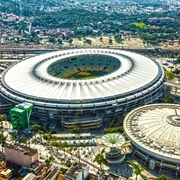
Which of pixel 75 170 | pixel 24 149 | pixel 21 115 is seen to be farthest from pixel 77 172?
pixel 21 115

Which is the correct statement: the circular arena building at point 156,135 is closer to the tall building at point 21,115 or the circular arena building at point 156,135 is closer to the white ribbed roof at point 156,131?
the white ribbed roof at point 156,131

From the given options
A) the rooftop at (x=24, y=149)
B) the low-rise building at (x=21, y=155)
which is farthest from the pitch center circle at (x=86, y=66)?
the low-rise building at (x=21, y=155)

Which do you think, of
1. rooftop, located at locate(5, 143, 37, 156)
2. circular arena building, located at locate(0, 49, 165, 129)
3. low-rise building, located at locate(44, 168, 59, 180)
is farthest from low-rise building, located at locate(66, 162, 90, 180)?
circular arena building, located at locate(0, 49, 165, 129)

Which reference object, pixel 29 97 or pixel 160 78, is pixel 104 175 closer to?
pixel 29 97

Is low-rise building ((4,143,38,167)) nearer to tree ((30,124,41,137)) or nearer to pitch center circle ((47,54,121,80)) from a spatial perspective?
tree ((30,124,41,137))

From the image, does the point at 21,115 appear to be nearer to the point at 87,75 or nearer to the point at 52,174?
the point at 52,174

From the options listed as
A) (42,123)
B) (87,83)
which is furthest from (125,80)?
(42,123)

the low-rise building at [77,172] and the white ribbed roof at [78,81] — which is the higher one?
the white ribbed roof at [78,81]
